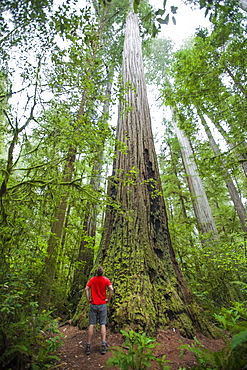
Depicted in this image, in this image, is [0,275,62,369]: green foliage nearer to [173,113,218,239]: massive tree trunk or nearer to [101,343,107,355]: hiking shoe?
[101,343,107,355]: hiking shoe

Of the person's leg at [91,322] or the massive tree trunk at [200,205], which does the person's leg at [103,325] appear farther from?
the massive tree trunk at [200,205]

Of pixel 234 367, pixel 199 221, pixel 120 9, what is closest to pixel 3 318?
pixel 234 367

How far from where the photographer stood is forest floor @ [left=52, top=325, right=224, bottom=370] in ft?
6.89

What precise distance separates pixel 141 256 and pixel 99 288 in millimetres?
778

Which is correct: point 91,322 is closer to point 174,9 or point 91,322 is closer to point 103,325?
point 103,325

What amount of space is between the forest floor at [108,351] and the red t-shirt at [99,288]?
0.43 m

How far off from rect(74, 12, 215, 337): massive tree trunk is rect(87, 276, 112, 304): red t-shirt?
180mm

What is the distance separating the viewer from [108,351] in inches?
96.4

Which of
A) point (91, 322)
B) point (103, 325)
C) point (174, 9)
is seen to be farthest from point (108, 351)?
point (174, 9)

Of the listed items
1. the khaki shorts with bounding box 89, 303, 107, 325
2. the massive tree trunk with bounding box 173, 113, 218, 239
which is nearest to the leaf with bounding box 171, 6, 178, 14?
the khaki shorts with bounding box 89, 303, 107, 325

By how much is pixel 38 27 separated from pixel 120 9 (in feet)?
22.0

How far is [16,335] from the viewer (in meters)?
2.02

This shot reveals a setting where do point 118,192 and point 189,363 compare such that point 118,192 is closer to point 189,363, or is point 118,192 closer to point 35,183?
point 35,183

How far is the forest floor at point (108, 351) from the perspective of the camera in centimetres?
210
